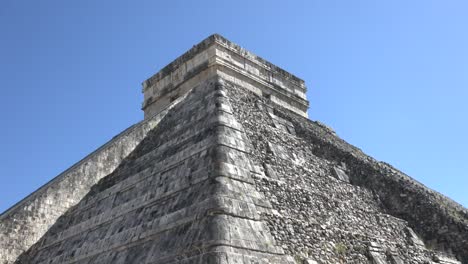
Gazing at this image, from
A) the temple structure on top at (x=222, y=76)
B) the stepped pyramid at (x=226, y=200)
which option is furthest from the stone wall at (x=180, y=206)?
the temple structure on top at (x=222, y=76)

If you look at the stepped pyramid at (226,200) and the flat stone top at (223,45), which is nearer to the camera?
the stepped pyramid at (226,200)

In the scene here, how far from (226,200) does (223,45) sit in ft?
21.5

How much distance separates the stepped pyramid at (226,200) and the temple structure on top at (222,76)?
0.05 m

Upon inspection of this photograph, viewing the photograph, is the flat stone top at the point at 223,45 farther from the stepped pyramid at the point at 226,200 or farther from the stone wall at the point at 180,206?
the stone wall at the point at 180,206

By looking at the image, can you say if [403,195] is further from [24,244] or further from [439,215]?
[24,244]

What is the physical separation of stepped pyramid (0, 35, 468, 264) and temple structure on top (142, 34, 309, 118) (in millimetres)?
54

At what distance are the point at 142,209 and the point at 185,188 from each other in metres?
1.00

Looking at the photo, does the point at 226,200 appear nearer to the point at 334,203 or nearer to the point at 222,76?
the point at 334,203

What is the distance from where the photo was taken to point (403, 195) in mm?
10234

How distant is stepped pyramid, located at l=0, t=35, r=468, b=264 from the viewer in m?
6.69

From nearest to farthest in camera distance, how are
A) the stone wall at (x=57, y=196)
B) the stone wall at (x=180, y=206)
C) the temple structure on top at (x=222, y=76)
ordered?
1. the stone wall at (x=180, y=206)
2. the stone wall at (x=57, y=196)
3. the temple structure on top at (x=222, y=76)

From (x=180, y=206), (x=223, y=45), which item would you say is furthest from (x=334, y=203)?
(x=223, y=45)

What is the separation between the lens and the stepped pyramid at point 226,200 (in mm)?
6688

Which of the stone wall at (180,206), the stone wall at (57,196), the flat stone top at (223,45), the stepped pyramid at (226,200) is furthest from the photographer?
the flat stone top at (223,45)
